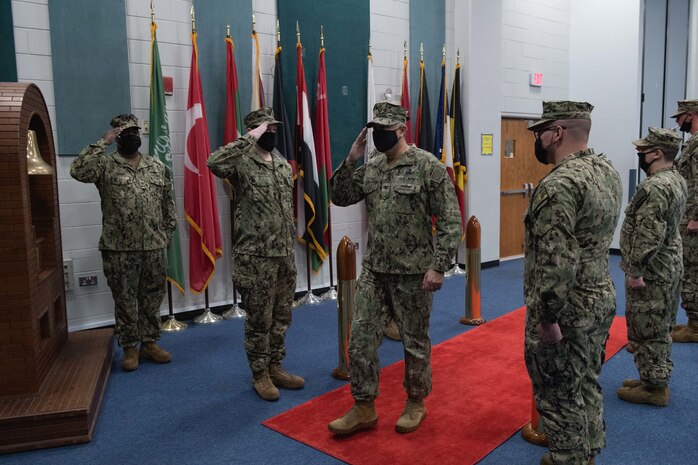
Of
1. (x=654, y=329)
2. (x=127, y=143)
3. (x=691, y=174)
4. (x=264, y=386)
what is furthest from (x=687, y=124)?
(x=127, y=143)

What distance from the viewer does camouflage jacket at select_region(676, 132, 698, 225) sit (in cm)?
416

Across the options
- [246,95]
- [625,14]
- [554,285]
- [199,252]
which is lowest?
[199,252]

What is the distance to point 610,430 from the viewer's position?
284 centimetres

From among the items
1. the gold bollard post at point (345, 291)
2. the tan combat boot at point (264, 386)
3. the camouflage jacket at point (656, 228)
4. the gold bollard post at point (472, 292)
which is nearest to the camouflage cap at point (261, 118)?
the gold bollard post at point (345, 291)

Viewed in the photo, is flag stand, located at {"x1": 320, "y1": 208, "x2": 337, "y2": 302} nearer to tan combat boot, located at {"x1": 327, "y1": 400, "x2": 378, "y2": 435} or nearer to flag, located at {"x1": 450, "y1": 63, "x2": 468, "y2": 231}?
flag, located at {"x1": 450, "y1": 63, "x2": 468, "y2": 231}

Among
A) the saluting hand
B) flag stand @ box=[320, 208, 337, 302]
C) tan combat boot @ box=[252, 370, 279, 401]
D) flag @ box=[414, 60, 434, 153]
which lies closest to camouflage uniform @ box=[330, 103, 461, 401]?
the saluting hand

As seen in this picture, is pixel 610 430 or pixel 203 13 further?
pixel 203 13

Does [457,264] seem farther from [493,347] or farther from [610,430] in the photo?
[610,430]

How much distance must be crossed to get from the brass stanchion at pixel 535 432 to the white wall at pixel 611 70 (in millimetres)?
6017

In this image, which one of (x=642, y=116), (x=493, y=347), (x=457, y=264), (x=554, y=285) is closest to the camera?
(x=554, y=285)

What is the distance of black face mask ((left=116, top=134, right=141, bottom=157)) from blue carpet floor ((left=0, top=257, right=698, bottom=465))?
146cm

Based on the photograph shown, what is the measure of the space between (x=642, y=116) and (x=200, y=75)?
5.98 meters

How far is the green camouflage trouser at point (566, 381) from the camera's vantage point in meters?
2.10

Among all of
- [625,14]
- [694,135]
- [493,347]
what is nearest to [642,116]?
[625,14]
